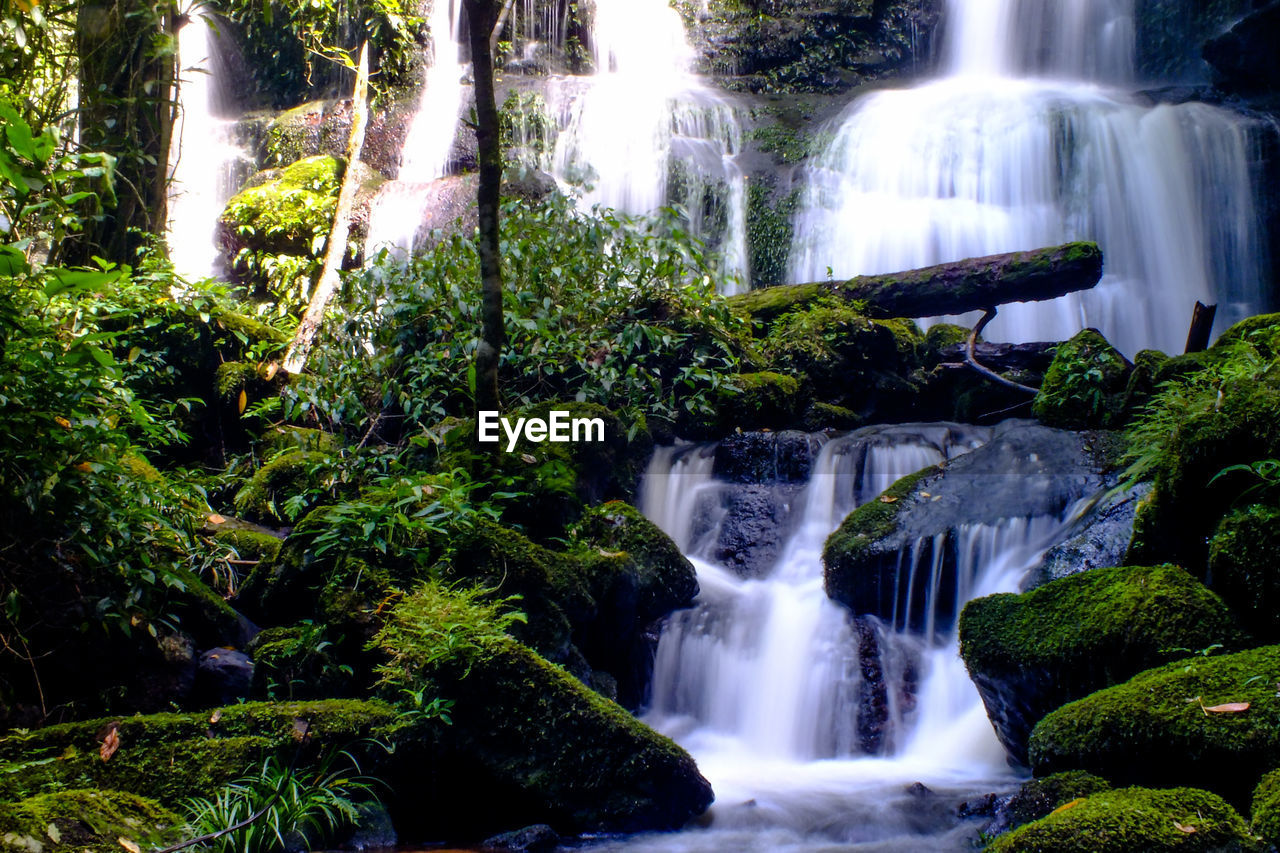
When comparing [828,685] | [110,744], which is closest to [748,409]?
[828,685]

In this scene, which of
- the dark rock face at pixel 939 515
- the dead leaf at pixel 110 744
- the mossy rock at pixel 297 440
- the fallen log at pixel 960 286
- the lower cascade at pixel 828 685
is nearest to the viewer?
the dead leaf at pixel 110 744

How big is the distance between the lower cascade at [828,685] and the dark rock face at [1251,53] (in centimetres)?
1086

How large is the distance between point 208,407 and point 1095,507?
22.3 feet

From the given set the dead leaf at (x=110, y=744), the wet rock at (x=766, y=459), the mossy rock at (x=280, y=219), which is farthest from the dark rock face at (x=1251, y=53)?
the dead leaf at (x=110, y=744)

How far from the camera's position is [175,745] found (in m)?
3.32

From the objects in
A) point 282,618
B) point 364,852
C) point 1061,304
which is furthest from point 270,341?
point 1061,304

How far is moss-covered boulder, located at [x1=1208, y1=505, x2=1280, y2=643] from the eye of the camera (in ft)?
11.8

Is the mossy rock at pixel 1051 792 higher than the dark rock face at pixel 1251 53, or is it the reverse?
the dark rock face at pixel 1251 53

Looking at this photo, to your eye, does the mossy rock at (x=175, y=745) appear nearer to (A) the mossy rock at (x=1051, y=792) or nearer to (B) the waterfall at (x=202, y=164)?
(A) the mossy rock at (x=1051, y=792)

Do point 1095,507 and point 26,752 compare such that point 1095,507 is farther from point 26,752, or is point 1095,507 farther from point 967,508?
point 26,752

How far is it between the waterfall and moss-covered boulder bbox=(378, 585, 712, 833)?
33.8ft

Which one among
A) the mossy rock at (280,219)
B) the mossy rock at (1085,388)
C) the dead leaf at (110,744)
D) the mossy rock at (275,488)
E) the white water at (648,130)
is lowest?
the dead leaf at (110,744)

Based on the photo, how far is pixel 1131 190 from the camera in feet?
41.3

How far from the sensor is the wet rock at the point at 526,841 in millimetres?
3434
